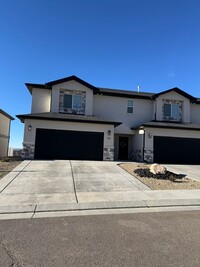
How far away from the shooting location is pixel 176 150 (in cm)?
2006

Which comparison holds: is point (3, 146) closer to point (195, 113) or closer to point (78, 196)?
point (78, 196)

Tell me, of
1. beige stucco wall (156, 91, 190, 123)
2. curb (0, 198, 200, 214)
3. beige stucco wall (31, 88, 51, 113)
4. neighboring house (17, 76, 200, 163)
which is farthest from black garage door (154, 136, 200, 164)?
curb (0, 198, 200, 214)

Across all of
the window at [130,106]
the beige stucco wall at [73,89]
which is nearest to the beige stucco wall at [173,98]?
the window at [130,106]

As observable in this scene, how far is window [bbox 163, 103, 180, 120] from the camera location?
73.3ft

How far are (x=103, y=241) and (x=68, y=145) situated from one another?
14.1 metres

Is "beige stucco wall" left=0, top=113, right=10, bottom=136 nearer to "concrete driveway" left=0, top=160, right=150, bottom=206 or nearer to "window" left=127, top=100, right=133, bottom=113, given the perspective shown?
"concrete driveway" left=0, top=160, right=150, bottom=206

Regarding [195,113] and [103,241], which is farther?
[195,113]

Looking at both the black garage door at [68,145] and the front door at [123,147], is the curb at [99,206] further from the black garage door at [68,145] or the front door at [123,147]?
the front door at [123,147]

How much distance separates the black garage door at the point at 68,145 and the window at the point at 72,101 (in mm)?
3083

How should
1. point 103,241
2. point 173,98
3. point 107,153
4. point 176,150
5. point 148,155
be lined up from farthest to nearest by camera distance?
1. point 173,98
2. point 176,150
3. point 148,155
4. point 107,153
5. point 103,241

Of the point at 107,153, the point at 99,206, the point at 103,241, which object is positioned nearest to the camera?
the point at 103,241

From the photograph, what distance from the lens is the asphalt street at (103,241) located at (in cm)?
383

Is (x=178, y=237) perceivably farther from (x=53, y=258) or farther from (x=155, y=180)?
(x=155, y=180)

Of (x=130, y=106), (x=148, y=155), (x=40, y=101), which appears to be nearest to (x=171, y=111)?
(x=130, y=106)
